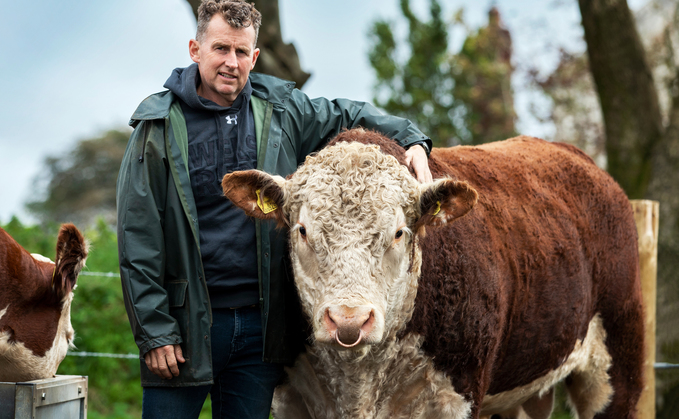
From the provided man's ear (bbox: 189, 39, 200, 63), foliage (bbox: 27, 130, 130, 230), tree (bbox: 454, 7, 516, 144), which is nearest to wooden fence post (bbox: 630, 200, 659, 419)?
man's ear (bbox: 189, 39, 200, 63)

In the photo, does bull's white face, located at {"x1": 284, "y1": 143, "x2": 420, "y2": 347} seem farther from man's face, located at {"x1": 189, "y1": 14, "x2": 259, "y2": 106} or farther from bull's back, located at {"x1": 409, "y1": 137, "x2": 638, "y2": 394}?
man's face, located at {"x1": 189, "y1": 14, "x2": 259, "y2": 106}

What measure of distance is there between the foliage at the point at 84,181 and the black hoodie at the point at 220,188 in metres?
24.5

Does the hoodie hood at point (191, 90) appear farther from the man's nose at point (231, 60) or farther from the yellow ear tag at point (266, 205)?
the yellow ear tag at point (266, 205)

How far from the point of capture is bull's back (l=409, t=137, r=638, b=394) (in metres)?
3.22

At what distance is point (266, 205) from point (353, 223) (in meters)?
0.46

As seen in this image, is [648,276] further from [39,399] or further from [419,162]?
[39,399]

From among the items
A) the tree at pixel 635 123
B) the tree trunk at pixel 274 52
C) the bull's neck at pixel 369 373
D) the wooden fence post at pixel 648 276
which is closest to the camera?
the bull's neck at pixel 369 373

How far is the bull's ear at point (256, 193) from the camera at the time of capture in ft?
9.33

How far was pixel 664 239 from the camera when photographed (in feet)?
24.6

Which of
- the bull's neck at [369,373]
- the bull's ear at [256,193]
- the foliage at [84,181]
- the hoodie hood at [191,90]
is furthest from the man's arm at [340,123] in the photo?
the foliage at [84,181]

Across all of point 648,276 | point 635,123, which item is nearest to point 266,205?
point 648,276

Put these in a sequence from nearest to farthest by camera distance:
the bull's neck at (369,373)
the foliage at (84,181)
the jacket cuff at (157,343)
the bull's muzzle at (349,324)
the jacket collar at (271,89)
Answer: the bull's muzzle at (349,324)
the jacket cuff at (157,343)
the bull's neck at (369,373)
the jacket collar at (271,89)
the foliage at (84,181)

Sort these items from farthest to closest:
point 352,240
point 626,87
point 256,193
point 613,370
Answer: point 626,87
point 613,370
point 256,193
point 352,240

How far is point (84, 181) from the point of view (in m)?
28.6
